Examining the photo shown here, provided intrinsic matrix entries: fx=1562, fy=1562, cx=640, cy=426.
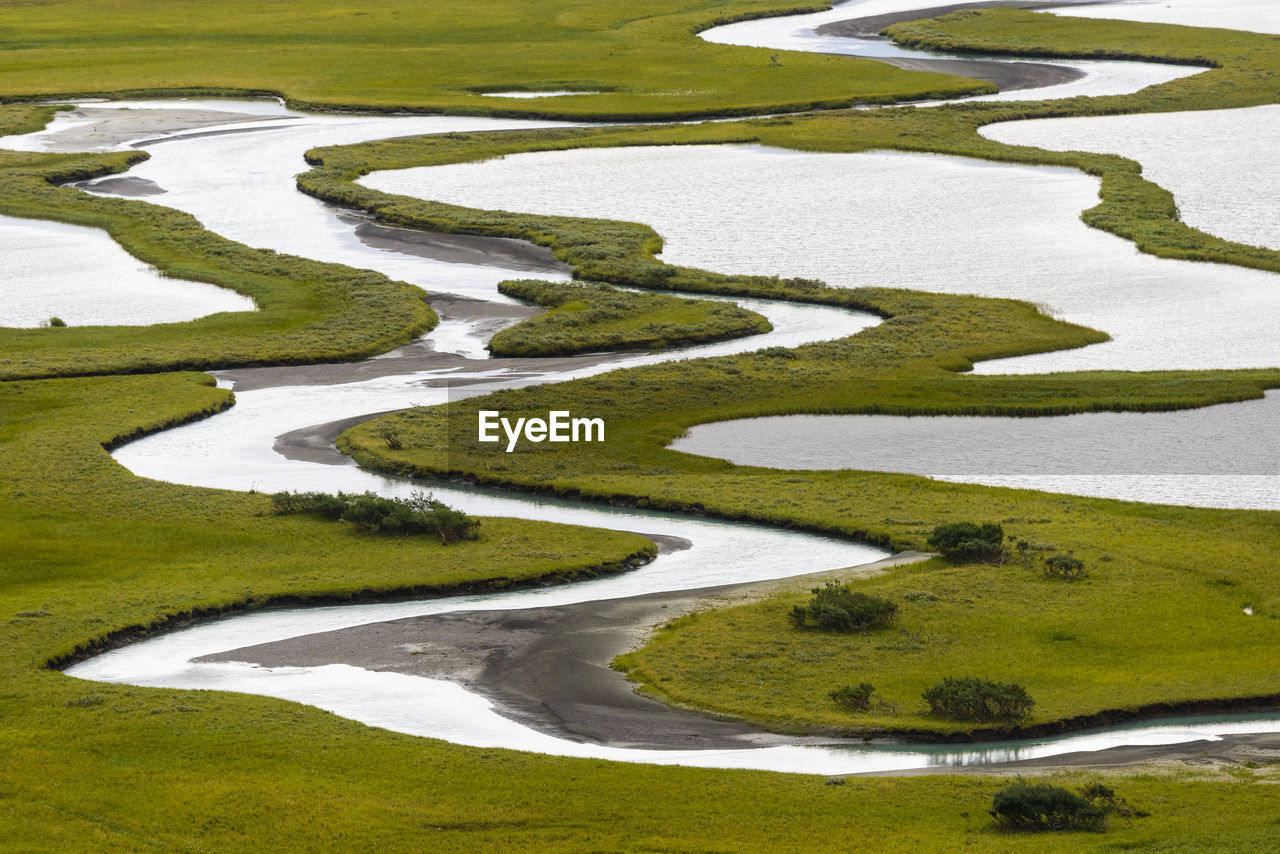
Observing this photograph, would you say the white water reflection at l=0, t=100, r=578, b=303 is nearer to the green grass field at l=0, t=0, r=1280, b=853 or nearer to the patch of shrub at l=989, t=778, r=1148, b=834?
the green grass field at l=0, t=0, r=1280, b=853

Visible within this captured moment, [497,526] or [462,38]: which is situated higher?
[462,38]

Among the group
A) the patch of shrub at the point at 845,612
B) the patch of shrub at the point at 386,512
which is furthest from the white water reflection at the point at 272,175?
the patch of shrub at the point at 845,612

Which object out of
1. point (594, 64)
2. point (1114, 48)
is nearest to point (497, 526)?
point (594, 64)

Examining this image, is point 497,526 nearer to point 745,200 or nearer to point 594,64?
point 745,200

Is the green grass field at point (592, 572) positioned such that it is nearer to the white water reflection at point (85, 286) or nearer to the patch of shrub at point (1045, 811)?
the patch of shrub at point (1045, 811)

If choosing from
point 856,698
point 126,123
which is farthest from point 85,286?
point 856,698

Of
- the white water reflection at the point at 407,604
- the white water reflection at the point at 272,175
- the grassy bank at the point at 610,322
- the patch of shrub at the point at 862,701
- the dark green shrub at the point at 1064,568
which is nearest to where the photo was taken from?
the white water reflection at the point at 407,604
